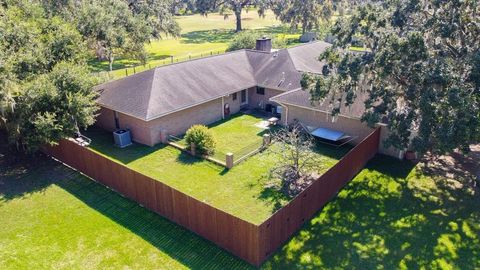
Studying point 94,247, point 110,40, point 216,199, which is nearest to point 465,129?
point 216,199

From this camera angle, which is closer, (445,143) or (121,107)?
(445,143)

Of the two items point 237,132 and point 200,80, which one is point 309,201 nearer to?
point 237,132

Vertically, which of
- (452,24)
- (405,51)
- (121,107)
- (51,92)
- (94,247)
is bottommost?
(94,247)

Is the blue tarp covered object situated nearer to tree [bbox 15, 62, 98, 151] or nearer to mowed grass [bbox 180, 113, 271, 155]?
mowed grass [bbox 180, 113, 271, 155]

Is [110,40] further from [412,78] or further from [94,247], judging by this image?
[412,78]

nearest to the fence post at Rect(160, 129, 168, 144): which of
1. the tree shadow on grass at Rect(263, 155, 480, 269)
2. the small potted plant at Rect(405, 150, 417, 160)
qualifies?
the tree shadow on grass at Rect(263, 155, 480, 269)

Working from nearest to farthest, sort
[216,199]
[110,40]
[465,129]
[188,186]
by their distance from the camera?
[465,129] < [216,199] < [188,186] < [110,40]

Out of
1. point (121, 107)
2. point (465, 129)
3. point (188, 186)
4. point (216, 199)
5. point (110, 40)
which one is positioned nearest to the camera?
point (465, 129)
